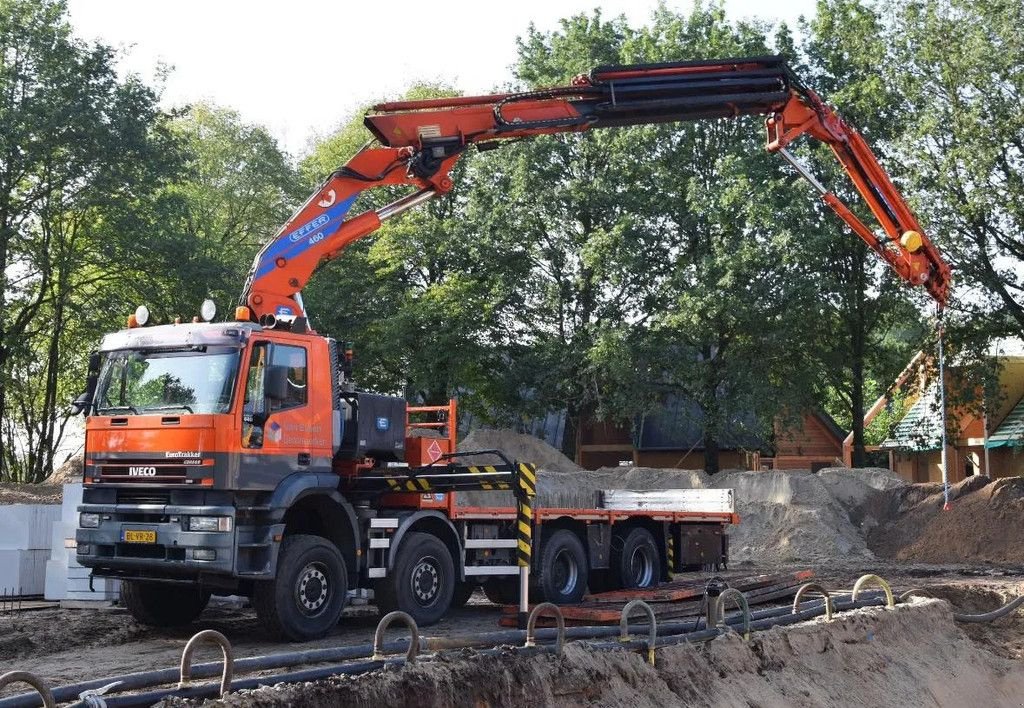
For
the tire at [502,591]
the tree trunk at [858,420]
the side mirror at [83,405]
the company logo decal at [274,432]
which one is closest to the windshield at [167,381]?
the side mirror at [83,405]

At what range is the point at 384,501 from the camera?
1375 centimetres

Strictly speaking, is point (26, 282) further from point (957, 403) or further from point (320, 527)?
point (957, 403)

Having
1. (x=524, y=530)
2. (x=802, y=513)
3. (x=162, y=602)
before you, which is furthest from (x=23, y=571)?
(x=802, y=513)

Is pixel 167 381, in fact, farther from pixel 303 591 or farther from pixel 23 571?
pixel 23 571

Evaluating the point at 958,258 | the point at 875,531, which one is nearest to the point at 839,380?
the point at 958,258

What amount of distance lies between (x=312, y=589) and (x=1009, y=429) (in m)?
35.4

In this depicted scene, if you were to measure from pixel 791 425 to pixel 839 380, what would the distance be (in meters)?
3.03

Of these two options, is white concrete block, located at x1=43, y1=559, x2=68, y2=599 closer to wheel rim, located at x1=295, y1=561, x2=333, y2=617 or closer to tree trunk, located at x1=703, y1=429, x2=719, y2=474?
wheel rim, located at x1=295, y1=561, x2=333, y2=617

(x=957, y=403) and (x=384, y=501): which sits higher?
(x=957, y=403)

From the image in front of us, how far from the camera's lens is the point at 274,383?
12047 mm

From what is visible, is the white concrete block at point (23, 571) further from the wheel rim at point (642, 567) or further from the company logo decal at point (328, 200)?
the wheel rim at point (642, 567)

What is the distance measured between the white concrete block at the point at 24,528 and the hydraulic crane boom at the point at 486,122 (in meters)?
6.18

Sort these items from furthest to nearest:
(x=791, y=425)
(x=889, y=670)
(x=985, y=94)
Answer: (x=791, y=425) → (x=985, y=94) → (x=889, y=670)

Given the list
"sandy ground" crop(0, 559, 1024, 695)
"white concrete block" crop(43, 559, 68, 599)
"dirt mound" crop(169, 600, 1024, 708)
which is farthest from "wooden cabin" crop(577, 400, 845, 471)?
"white concrete block" crop(43, 559, 68, 599)
